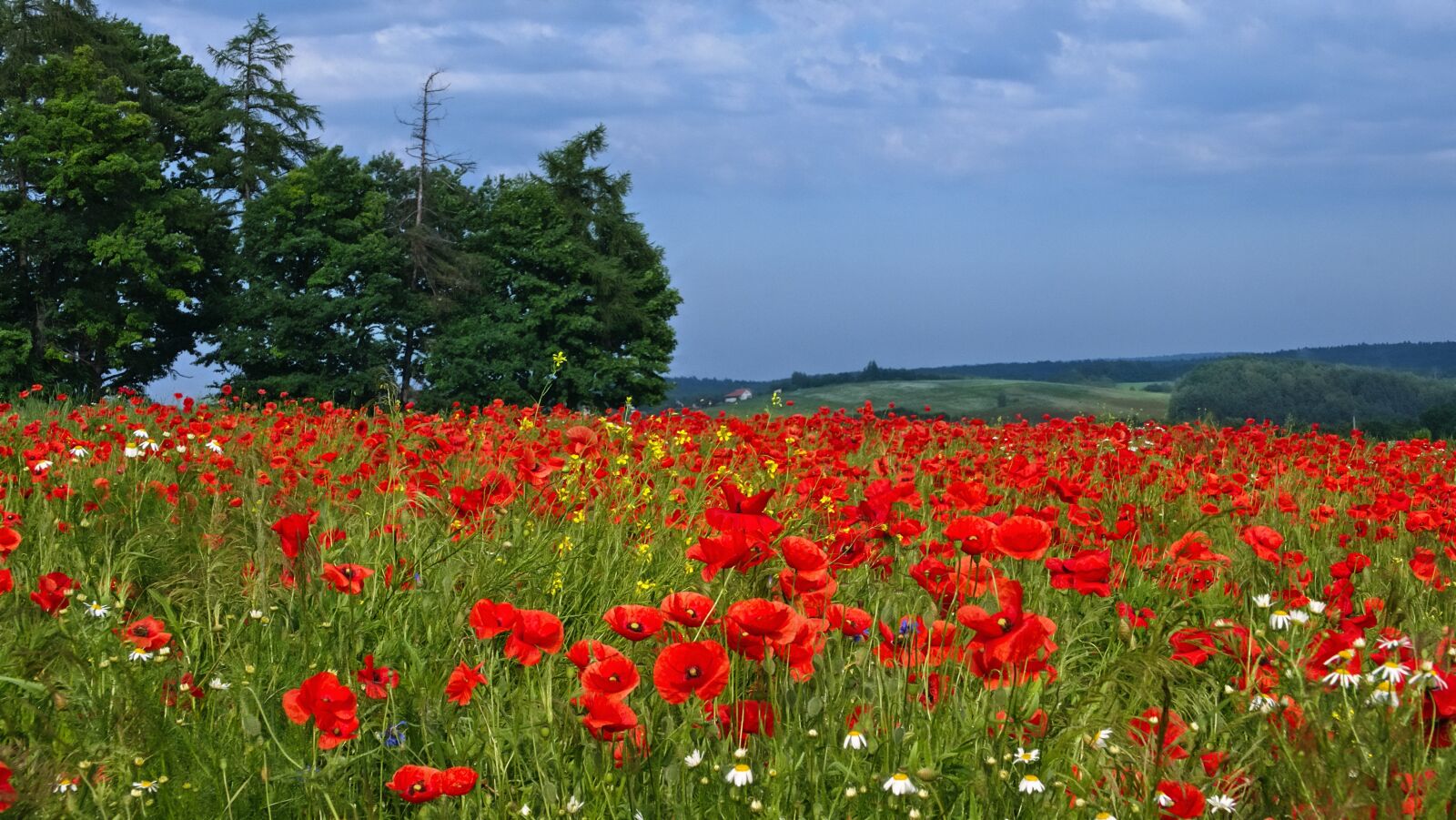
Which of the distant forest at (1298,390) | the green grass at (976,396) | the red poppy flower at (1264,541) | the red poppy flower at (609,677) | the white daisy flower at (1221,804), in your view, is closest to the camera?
the red poppy flower at (609,677)

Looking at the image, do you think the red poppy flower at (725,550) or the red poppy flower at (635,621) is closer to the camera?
the red poppy flower at (635,621)

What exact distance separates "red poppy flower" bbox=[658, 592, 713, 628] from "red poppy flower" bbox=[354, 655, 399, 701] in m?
0.85

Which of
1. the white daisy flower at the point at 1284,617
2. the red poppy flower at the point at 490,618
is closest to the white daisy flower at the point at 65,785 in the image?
the red poppy flower at the point at 490,618

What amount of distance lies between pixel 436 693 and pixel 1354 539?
17.6 ft

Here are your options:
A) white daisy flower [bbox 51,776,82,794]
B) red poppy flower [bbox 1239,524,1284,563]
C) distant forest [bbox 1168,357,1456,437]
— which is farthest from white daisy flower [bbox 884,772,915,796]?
distant forest [bbox 1168,357,1456,437]

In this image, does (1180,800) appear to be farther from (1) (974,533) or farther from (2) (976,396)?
(2) (976,396)

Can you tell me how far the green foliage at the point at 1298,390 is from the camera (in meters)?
34.2

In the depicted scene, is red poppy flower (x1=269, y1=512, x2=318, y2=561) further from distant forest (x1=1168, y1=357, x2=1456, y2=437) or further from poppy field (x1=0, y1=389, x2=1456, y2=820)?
distant forest (x1=1168, y1=357, x2=1456, y2=437)

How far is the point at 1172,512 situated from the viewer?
6.48 meters

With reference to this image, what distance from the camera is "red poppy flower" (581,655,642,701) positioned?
2.19m

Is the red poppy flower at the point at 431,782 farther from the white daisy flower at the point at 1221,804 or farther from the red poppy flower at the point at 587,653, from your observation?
the white daisy flower at the point at 1221,804

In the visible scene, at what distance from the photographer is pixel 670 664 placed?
213 centimetres

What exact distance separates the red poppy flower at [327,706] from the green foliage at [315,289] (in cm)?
2842

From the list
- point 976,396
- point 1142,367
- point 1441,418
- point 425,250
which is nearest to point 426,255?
point 425,250
